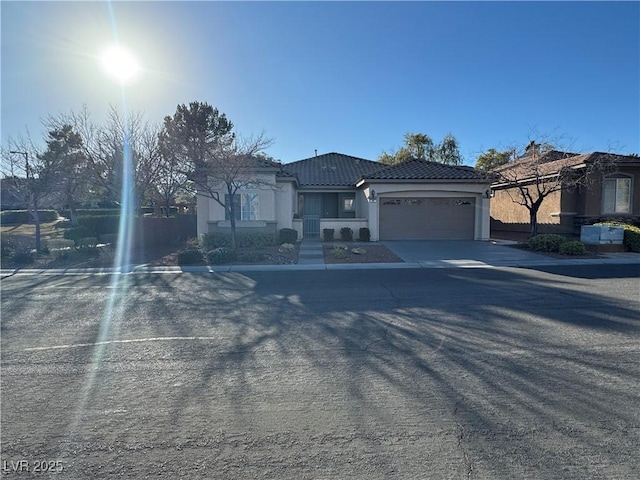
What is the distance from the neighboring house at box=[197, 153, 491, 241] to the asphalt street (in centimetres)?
1168

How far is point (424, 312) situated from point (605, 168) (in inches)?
693

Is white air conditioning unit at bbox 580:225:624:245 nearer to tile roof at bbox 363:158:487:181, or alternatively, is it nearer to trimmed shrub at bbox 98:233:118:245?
tile roof at bbox 363:158:487:181

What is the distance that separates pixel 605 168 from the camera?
18.8 metres

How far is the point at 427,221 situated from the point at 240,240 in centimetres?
1034

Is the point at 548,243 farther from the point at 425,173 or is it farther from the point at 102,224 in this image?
the point at 102,224

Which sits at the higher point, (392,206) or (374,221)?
(392,206)

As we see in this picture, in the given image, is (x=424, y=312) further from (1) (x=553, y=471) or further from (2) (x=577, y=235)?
(2) (x=577, y=235)

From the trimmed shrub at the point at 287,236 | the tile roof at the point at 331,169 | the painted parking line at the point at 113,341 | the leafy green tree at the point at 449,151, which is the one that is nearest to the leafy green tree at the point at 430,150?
the leafy green tree at the point at 449,151

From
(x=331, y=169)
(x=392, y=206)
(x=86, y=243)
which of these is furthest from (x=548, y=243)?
(x=86, y=243)

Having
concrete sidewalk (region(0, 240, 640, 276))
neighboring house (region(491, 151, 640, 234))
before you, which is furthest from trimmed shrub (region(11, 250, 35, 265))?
neighboring house (region(491, 151, 640, 234))

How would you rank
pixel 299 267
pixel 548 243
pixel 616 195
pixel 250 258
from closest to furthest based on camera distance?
pixel 299 267 < pixel 250 258 < pixel 548 243 < pixel 616 195

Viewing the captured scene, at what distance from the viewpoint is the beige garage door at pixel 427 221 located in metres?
21.1

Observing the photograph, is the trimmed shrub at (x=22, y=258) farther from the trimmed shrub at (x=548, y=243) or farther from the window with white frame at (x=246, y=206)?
the trimmed shrub at (x=548, y=243)

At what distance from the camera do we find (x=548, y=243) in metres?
16.0
